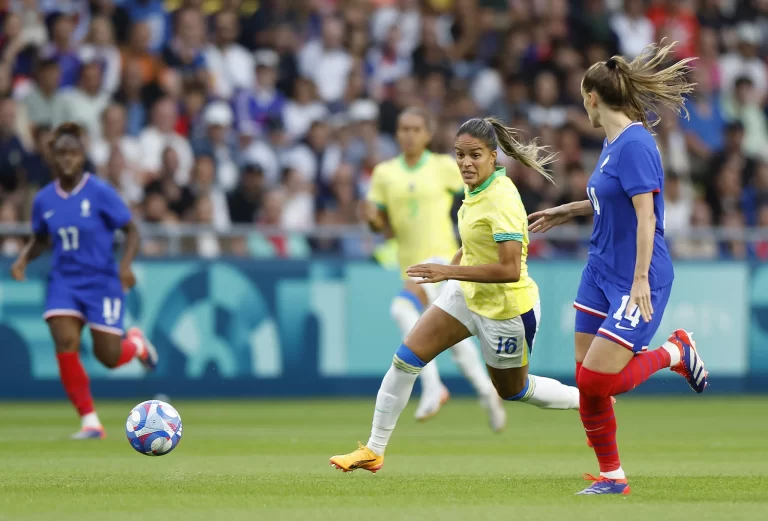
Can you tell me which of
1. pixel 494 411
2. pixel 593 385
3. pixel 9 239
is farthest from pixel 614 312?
pixel 9 239

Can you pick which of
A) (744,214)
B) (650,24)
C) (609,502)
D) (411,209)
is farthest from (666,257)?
(650,24)

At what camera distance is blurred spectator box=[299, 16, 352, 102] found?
20.0 meters

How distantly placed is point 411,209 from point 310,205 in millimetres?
4781

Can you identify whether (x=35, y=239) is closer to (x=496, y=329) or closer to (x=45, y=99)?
(x=45, y=99)

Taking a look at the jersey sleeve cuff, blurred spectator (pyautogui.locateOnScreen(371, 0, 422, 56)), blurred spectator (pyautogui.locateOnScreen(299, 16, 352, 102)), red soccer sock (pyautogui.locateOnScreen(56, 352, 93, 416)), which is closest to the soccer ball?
the jersey sleeve cuff

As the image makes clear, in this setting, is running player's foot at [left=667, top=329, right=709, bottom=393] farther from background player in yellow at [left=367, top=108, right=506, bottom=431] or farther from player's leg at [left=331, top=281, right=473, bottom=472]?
background player in yellow at [left=367, top=108, right=506, bottom=431]

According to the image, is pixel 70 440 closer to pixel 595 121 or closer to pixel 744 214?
pixel 595 121

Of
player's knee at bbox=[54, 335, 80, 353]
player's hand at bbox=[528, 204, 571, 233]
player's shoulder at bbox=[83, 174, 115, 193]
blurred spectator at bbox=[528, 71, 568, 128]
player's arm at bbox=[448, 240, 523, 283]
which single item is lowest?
player's knee at bbox=[54, 335, 80, 353]

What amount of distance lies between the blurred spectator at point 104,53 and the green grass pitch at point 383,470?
4924mm

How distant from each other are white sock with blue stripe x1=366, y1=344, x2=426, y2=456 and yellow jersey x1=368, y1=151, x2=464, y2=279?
4.84 meters

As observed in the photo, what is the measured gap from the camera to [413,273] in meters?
8.17

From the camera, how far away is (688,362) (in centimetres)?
839

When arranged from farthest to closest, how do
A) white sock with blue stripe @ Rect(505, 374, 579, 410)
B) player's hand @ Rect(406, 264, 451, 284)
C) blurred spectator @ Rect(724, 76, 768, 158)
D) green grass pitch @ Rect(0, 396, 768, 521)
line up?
Result: blurred spectator @ Rect(724, 76, 768, 158) → white sock with blue stripe @ Rect(505, 374, 579, 410) → player's hand @ Rect(406, 264, 451, 284) → green grass pitch @ Rect(0, 396, 768, 521)

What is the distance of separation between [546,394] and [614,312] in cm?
197
